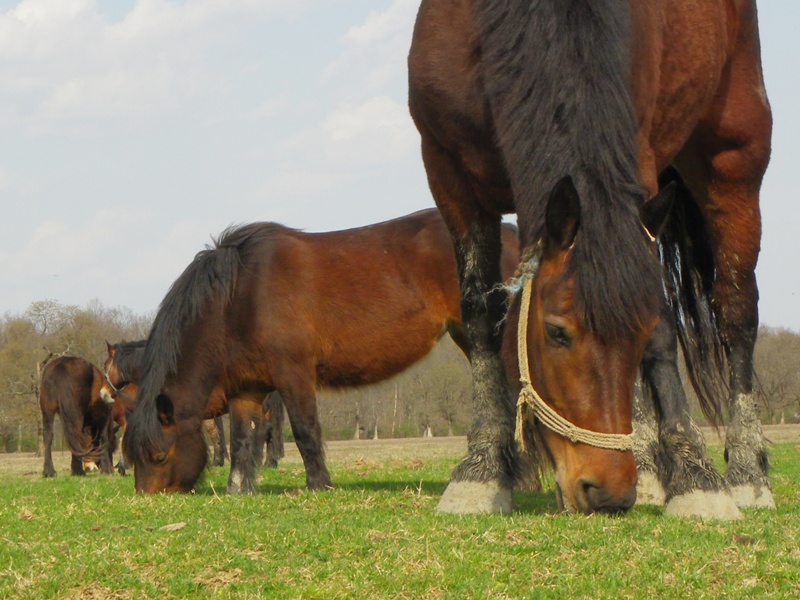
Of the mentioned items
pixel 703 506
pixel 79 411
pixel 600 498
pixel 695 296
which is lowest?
pixel 703 506

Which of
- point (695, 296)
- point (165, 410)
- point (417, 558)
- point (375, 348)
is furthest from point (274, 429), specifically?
point (417, 558)

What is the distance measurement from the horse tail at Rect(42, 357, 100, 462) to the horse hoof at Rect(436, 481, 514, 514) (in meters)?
14.4

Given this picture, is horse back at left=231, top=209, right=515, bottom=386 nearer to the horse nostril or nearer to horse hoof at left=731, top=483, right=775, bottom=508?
horse hoof at left=731, top=483, right=775, bottom=508

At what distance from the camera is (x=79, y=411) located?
1836 centimetres

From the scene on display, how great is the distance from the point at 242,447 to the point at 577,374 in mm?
5677

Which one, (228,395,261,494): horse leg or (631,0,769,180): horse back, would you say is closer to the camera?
(631,0,769,180): horse back

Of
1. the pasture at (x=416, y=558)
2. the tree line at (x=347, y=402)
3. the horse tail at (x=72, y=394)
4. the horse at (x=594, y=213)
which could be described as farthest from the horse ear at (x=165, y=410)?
the tree line at (x=347, y=402)

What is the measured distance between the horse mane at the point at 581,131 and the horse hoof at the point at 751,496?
236 cm

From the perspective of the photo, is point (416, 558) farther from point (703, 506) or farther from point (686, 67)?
point (686, 67)

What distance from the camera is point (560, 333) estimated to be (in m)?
3.88

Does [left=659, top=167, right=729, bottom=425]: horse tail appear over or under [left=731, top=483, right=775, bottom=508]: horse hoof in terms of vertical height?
over

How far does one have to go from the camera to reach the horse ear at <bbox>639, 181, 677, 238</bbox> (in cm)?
401

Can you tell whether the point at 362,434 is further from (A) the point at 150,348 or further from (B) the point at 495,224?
(B) the point at 495,224

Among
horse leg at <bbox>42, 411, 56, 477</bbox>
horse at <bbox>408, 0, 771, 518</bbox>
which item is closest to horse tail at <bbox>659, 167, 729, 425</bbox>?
horse at <bbox>408, 0, 771, 518</bbox>
